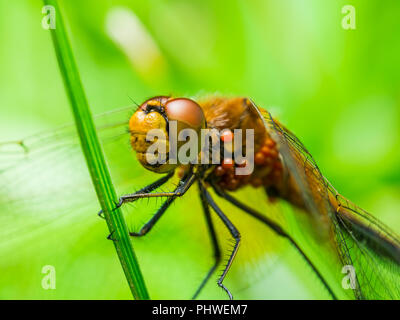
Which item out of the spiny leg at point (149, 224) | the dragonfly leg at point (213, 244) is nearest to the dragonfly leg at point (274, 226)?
the dragonfly leg at point (213, 244)

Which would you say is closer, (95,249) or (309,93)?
(95,249)

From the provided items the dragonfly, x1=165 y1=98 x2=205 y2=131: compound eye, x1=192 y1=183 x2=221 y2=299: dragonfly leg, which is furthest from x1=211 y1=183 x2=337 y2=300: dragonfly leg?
x1=165 y1=98 x2=205 y2=131: compound eye

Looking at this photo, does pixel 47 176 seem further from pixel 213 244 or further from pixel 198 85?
pixel 198 85

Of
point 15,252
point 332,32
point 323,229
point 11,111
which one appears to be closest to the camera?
point 323,229

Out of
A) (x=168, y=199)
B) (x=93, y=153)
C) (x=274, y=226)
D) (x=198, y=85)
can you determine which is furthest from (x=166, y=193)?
(x=198, y=85)

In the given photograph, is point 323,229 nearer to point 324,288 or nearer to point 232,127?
point 232,127

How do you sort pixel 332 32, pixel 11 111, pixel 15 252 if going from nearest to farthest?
1. pixel 15 252
2. pixel 11 111
3. pixel 332 32

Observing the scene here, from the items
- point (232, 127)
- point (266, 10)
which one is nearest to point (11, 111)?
point (232, 127)

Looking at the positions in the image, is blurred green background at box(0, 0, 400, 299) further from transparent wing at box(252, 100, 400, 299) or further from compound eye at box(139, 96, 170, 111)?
compound eye at box(139, 96, 170, 111)
